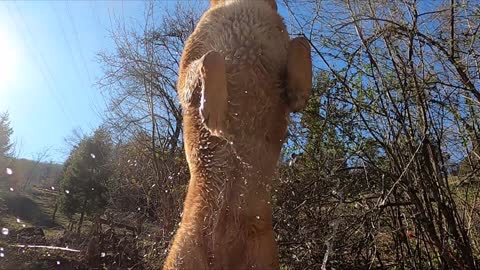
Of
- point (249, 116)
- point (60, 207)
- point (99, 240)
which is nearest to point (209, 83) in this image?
point (249, 116)

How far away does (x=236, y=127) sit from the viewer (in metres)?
2.51

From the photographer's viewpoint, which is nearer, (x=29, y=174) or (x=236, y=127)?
(x=236, y=127)

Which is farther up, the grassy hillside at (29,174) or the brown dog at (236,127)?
the grassy hillside at (29,174)

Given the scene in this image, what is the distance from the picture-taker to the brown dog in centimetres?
241

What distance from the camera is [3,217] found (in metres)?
17.5

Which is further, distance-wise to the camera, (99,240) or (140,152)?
(99,240)

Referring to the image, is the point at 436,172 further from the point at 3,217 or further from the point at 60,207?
the point at 60,207

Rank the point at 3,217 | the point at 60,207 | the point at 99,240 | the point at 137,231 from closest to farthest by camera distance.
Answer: the point at 137,231, the point at 99,240, the point at 3,217, the point at 60,207

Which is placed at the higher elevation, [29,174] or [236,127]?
[29,174]

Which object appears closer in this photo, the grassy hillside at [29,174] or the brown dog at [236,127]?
the brown dog at [236,127]

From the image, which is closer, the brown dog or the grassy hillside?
the brown dog

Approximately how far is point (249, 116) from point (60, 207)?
70.0ft

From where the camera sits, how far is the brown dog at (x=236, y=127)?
2.41m

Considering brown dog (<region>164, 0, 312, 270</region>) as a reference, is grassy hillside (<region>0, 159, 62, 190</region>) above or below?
above
